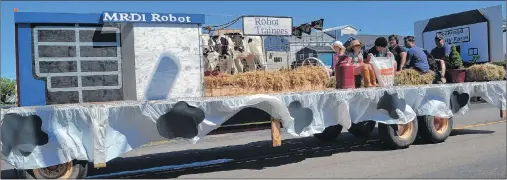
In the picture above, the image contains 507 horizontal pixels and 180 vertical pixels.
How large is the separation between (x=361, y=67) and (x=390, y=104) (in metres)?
Result: 1.17

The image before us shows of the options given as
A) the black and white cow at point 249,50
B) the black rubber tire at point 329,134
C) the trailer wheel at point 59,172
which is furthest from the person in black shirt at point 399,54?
the trailer wheel at point 59,172

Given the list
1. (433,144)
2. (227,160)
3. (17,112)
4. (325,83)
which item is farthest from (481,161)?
(17,112)

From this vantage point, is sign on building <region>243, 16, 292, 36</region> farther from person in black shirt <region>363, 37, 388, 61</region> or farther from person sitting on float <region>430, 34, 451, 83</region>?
person sitting on float <region>430, 34, 451, 83</region>

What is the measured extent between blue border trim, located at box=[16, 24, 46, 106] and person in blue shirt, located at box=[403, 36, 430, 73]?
777cm

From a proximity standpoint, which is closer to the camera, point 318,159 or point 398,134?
point 318,159

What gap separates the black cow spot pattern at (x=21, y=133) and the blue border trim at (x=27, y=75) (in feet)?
4.24

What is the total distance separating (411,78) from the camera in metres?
10.9

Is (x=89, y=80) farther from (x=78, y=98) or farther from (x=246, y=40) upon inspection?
(x=246, y=40)

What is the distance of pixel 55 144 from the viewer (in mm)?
6066

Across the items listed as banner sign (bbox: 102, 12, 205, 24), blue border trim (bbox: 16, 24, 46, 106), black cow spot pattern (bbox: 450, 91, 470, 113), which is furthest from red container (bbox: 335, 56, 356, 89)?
blue border trim (bbox: 16, 24, 46, 106)

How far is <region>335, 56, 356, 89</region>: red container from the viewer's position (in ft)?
30.9

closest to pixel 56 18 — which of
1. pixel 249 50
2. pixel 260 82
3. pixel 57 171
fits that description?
pixel 57 171

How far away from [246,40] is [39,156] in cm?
462

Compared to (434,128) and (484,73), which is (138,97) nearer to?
(434,128)
